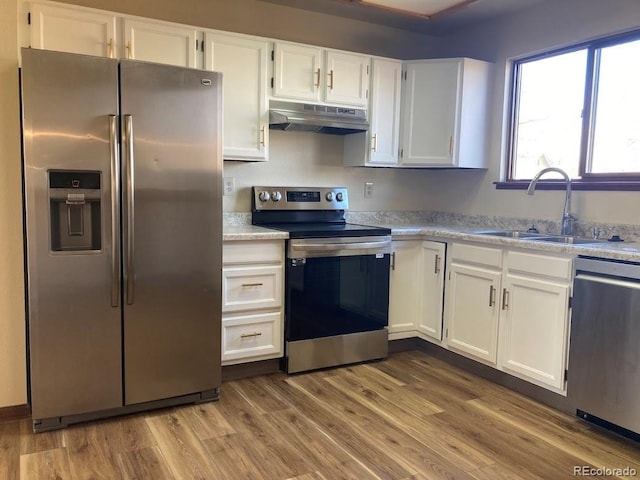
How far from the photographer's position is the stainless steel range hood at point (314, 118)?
3.22 meters

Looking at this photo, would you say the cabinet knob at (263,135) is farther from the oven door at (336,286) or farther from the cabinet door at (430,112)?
the cabinet door at (430,112)

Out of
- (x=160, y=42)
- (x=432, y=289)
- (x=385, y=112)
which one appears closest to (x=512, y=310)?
(x=432, y=289)

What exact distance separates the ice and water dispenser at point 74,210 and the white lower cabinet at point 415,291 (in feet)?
6.46

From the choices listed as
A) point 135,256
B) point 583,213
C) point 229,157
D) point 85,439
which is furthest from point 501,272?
point 85,439

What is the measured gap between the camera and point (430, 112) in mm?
3715

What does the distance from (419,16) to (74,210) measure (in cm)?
270

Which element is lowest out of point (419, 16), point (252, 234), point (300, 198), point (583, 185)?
point (252, 234)

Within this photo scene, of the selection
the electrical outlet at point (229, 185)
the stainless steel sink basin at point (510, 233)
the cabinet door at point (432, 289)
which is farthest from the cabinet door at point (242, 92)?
Answer: the stainless steel sink basin at point (510, 233)

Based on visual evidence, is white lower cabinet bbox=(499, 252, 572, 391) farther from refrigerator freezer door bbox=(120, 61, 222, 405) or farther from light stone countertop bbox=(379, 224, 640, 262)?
refrigerator freezer door bbox=(120, 61, 222, 405)

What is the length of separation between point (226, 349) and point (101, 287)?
85 cm

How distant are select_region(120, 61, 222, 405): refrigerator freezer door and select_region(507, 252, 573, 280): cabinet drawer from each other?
1662 mm

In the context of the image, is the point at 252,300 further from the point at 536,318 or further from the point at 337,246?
the point at 536,318

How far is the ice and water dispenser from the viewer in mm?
2293

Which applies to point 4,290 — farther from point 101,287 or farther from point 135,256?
point 135,256
